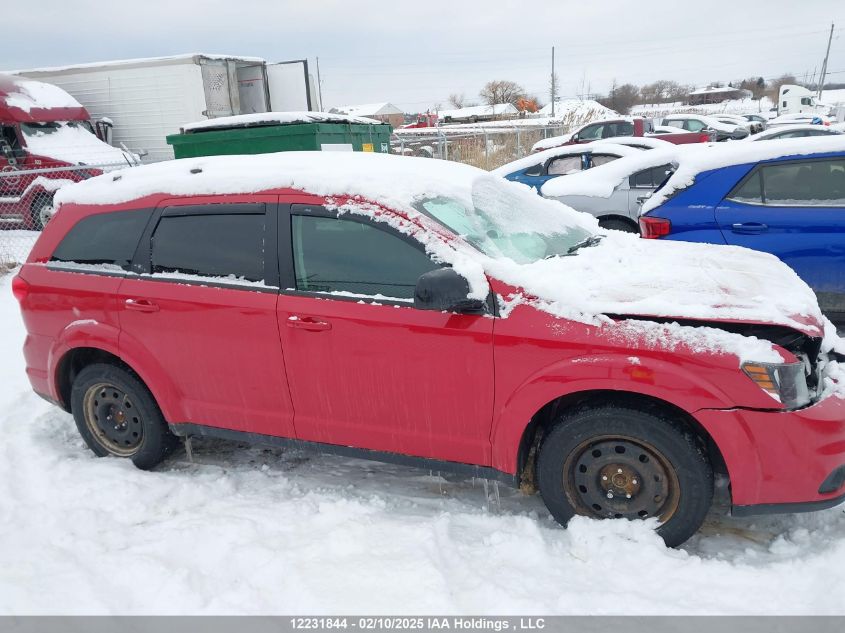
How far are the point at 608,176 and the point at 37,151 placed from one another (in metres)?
10.9

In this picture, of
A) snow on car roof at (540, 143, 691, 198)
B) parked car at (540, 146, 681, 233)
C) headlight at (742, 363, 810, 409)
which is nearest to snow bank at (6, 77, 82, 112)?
snow on car roof at (540, 143, 691, 198)

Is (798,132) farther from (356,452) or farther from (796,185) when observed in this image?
(356,452)

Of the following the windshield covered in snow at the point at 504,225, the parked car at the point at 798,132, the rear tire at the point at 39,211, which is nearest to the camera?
the windshield covered in snow at the point at 504,225

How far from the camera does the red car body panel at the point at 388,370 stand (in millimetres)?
2566

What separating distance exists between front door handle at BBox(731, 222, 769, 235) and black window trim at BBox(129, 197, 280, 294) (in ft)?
12.8

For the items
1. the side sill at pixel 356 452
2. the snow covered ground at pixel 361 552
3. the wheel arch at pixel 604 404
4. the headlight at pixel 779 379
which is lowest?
the snow covered ground at pixel 361 552

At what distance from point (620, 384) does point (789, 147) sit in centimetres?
390

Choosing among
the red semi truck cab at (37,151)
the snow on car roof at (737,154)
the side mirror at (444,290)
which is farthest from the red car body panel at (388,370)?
the red semi truck cab at (37,151)

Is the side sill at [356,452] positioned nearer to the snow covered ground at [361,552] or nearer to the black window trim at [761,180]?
the snow covered ground at [361,552]

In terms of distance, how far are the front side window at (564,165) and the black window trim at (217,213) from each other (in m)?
7.58

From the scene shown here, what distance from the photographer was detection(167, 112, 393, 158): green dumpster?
851 cm

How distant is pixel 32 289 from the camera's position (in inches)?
154

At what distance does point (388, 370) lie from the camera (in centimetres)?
303

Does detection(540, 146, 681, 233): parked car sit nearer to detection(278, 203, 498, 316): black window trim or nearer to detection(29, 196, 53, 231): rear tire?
detection(278, 203, 498, 316): black window trim
